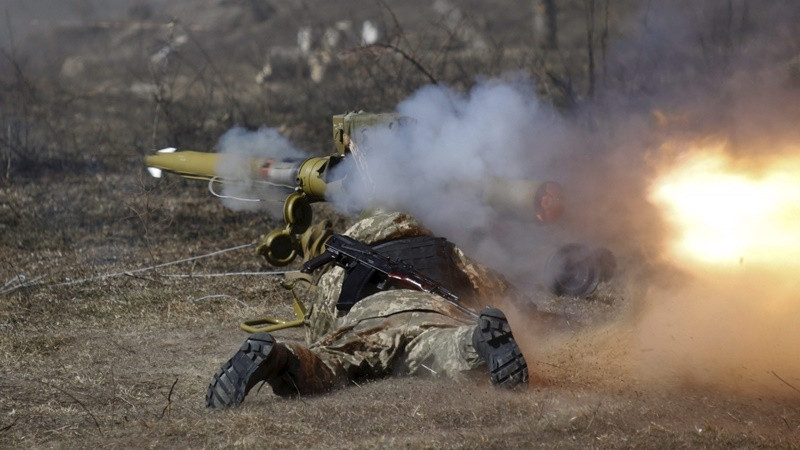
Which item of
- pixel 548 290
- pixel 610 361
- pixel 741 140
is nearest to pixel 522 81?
pixel 548 290

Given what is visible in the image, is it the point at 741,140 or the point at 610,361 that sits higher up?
the point at 741,140

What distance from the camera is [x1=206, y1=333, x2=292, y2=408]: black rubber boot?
5.48 m

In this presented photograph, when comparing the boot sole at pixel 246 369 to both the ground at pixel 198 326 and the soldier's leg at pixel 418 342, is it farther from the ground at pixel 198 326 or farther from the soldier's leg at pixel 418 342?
the soldier's leg at pixel 418 342

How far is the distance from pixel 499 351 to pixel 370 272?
1535 millimetres

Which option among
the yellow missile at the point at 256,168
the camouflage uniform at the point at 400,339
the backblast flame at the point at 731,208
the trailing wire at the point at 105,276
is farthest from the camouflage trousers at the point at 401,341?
the trailing wire at the point at 105,276

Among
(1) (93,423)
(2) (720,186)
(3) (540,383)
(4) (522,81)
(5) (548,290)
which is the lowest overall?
(1) (93,423)

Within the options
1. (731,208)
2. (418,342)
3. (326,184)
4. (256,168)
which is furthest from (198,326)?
(731,208)

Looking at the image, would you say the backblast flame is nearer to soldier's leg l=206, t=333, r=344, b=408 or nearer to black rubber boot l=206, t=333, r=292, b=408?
soldier's leg l=206, t=333, r=344, b=408

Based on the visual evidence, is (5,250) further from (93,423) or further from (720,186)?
(720,186)

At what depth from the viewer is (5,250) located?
10594mm

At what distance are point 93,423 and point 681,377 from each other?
3.06 metres

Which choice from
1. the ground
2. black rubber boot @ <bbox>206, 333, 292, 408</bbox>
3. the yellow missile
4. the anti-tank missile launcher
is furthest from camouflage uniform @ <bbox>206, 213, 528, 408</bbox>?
the yellow missile

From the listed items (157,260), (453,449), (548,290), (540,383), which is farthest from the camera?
(157,260)

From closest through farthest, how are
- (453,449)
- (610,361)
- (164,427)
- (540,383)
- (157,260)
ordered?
(453,449), (164,427), (540,383), (610,361), (157,260)
